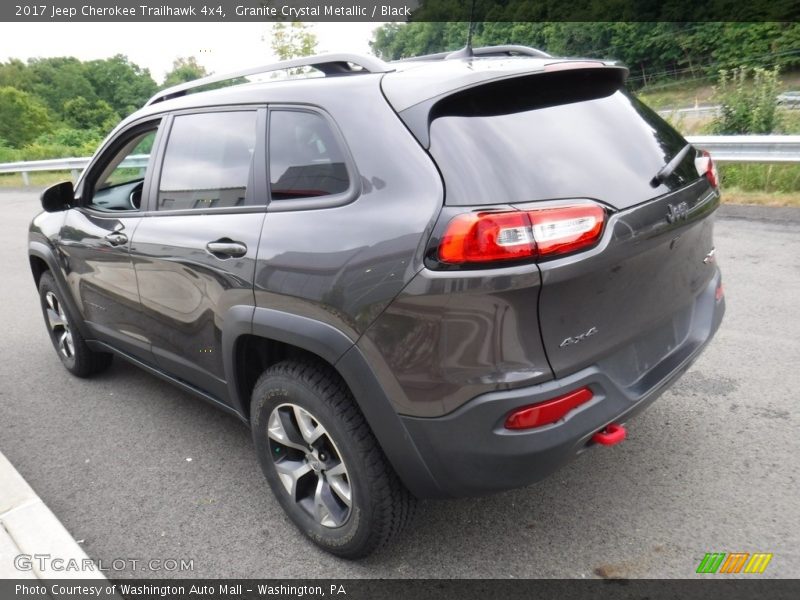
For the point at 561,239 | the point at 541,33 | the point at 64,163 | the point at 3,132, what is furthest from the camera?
the point at 3,132

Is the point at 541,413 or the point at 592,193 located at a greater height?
the point at 592,193

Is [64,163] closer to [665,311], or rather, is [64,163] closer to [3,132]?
[665,311]

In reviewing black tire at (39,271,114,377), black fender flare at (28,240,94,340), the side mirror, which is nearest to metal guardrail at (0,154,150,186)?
black tire at (39,271,114,377)

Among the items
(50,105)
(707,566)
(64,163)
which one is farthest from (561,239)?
(50,105)

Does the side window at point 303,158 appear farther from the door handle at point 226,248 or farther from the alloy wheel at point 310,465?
the alloy wheel at point 310,465

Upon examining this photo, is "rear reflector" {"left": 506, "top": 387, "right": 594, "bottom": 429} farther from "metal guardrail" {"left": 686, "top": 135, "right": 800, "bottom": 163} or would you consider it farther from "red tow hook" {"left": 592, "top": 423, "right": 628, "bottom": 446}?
"metal guardrail" {"left": 686, "top": 135, "right": 800, "bottom": 163}

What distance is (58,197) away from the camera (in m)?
3.85

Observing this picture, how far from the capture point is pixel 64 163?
15.9 meters

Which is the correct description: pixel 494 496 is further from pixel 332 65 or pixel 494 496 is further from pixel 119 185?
pixel 119 185

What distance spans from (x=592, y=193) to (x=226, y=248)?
1.46 meters

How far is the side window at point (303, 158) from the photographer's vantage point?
2.26m

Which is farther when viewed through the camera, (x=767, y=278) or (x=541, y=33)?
(x=541, y=33)

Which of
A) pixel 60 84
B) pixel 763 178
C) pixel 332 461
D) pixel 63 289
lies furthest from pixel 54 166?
pixel 60 84

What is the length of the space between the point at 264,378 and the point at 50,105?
89005 mm
